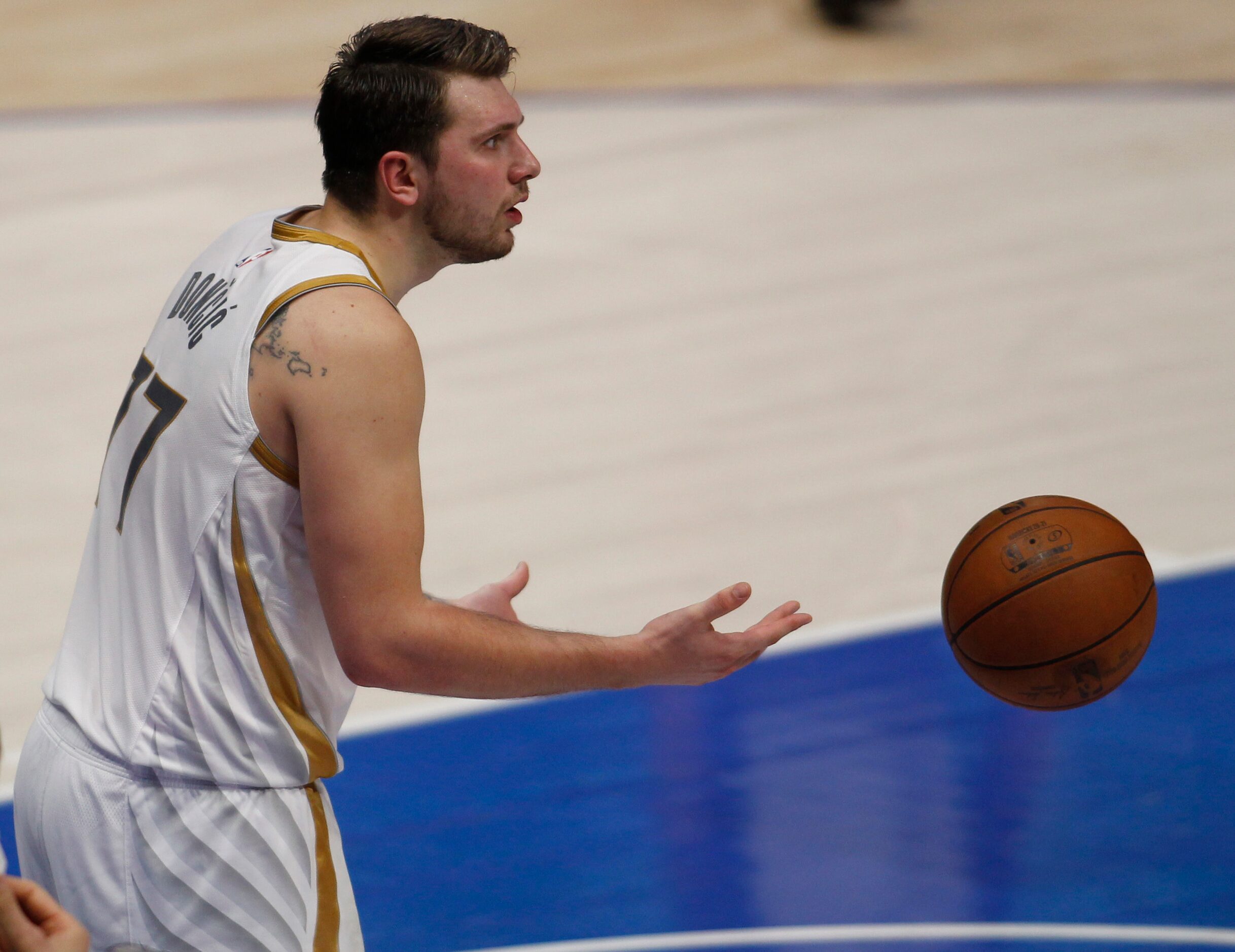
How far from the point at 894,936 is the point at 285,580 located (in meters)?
2.10

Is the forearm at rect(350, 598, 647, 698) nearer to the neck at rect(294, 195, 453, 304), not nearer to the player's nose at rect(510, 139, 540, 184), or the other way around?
the neck at rect(294, 195, 453, 304)

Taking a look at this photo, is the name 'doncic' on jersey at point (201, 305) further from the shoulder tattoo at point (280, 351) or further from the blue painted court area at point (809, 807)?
the blue painted court area at point (809, 807)

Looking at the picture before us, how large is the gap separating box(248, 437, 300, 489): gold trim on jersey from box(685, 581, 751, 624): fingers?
0.64 metres

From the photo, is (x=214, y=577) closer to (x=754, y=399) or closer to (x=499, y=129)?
(x=499, y=129)

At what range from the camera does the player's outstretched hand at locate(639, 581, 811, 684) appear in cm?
247

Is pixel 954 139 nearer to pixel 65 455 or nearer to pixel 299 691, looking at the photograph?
pixel 65 455

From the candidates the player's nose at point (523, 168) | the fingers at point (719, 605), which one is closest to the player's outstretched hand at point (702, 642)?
the fingers at point (719, 605)

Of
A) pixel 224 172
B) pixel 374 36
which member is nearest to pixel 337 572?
pixel 374 36

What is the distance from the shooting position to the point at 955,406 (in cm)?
684

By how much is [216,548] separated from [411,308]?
5644 millimetres

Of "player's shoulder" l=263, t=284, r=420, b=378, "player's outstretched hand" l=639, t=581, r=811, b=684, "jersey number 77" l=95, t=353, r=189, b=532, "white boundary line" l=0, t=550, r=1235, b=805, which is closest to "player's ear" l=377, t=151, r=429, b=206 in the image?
"player's shoulder" l=263, t=284, r=420, b=378

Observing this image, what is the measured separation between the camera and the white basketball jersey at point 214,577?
2.35 metres

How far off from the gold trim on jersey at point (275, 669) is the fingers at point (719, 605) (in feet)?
2.04

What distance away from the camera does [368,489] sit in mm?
2234
